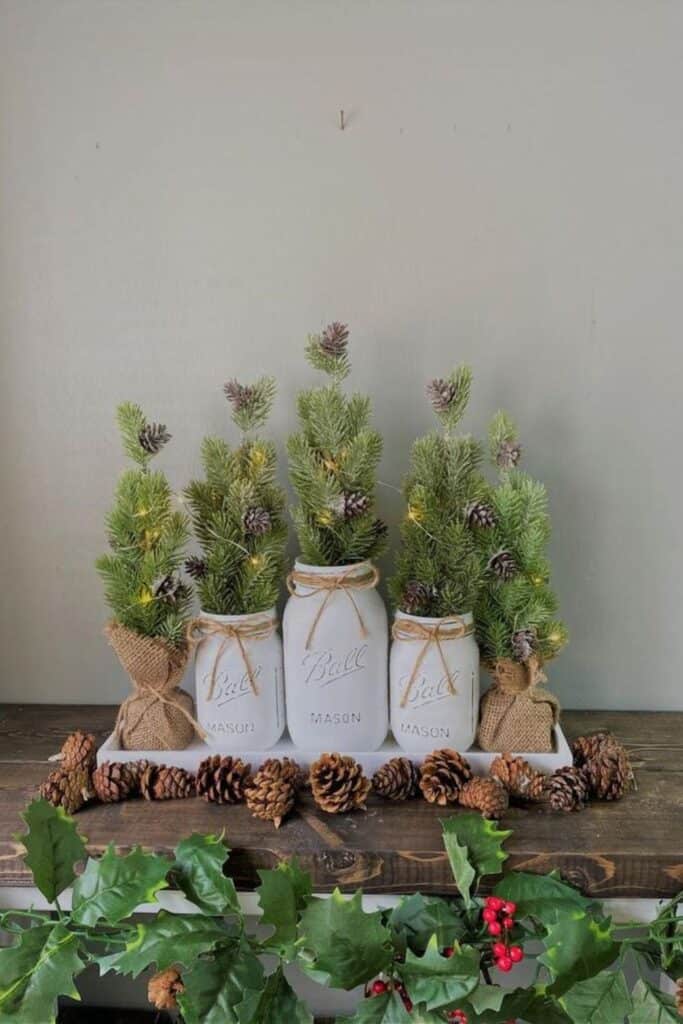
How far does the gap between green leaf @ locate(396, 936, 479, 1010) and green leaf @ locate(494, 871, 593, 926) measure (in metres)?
0.06

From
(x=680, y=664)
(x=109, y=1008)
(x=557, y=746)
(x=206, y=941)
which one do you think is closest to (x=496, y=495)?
(x=557, y=746)

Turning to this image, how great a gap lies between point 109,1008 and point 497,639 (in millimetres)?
824

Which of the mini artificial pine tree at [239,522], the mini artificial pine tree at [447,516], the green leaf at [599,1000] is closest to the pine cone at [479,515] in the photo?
the mini artificial pine tree at [447,516]

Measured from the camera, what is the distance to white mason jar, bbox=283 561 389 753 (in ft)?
2.78

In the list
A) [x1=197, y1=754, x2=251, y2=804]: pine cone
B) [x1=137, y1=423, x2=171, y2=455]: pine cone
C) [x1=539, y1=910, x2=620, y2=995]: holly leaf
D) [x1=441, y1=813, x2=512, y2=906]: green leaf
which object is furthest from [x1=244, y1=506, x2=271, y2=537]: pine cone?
[x1=539, y1=910, x2=620, y2=995]: holly leaf

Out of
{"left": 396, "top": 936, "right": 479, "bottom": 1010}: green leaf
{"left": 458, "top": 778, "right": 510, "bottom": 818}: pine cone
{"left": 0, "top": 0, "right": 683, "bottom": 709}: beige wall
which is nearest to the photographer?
{"left": 396, "top": 936, "right": 479, "bottom": 1010}: green leaf

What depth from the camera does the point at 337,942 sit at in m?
0.66

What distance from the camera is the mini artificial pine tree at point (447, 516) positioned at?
33.8 inches

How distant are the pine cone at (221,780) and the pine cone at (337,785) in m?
0.08

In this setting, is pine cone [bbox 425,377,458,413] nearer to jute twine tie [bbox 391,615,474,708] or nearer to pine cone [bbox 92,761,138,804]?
jute twine tie [bbox 391,615,474,708]

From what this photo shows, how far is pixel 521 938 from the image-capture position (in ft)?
2.36

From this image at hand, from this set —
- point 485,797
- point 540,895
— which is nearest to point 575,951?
point 540,895

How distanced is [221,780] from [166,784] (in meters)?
0.06

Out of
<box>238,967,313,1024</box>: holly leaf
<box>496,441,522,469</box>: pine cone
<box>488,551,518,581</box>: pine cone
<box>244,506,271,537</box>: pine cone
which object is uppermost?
<box>496,441,522,469</box>: pine cone
